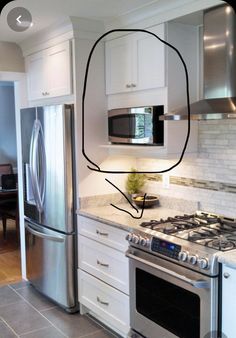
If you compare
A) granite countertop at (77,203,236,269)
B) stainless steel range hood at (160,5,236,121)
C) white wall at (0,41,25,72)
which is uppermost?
white wall at (0,41,25,72)

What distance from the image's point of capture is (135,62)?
2910 mm

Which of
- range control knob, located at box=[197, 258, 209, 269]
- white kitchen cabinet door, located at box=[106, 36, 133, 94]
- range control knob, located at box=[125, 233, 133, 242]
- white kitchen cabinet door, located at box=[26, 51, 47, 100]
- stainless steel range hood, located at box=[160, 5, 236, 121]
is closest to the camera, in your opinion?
range control knob, located at box=[197, 258, 209, 269]

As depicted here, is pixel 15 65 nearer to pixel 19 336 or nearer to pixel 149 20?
pixel 149 20

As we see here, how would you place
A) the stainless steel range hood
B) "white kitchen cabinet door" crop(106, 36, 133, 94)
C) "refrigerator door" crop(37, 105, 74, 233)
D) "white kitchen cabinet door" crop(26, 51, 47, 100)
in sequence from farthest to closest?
"white kitchen cabinet door" crop(26, 51, 47, 100), "refrigerator door" crop(37, 105, 74, 233), "white kitchen cabinet door" crop(106, 36, 133, 94), the stainless steel range hood

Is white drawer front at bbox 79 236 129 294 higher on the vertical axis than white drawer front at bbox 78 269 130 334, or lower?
higher

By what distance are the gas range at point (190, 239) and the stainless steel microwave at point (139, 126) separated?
588mm

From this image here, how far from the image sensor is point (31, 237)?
3717 mm

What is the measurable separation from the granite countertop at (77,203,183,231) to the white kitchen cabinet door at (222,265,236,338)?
0.77 metres

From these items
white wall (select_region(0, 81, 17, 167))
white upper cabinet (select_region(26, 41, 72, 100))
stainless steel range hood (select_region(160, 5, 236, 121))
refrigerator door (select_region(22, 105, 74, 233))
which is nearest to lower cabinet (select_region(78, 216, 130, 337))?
refrigerator door (select_region(22, 105, 74, 233))

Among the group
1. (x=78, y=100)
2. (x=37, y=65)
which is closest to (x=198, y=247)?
(x=78, y=100)

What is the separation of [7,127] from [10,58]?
13.6 ft

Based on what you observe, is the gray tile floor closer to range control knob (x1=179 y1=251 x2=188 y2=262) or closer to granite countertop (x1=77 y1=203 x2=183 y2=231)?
granite countertop (x1=77 y1=203 x2=183 y2=231)

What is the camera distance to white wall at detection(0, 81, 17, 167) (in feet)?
25.3

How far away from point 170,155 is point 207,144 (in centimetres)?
31
